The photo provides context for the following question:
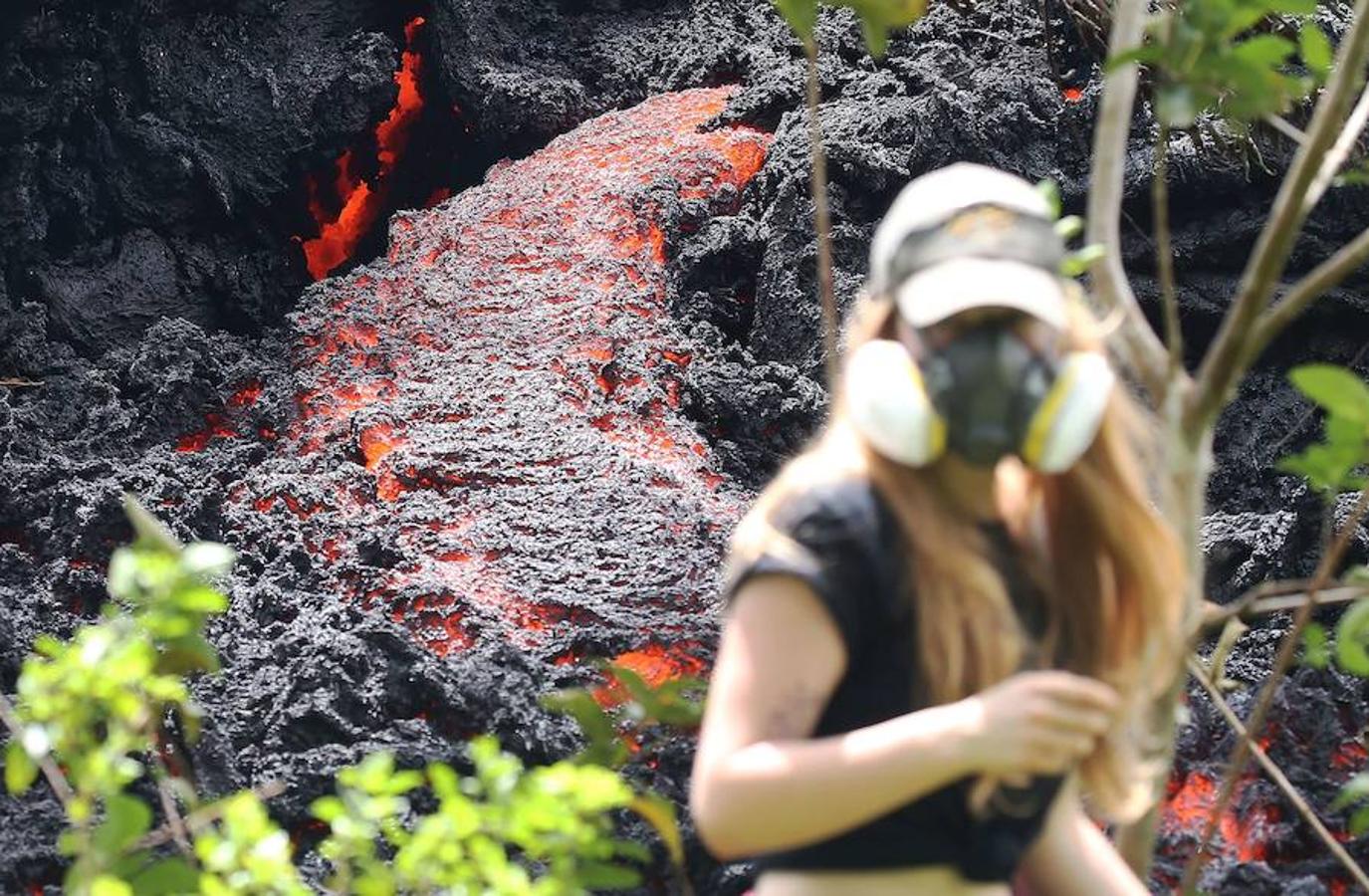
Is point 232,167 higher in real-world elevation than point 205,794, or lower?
higher

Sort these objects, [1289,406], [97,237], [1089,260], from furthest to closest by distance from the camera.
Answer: [97,237]
[1289,406]
[1089,260]

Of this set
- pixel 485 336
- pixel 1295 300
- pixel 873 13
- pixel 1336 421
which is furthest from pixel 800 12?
pixel 485 336

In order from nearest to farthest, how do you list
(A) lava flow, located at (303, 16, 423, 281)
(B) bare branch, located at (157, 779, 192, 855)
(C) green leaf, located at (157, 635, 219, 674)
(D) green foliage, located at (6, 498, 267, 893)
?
(D) green foliage, located at (6, 498, 267, 893) < (C) green leaf, located at (157, 635, 219, 674) < (B) bare branch, located at (157, 779, 192, 855) < (A) lava flow, located at (303, 16, 423, 281)

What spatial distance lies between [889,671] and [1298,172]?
2.33 ft

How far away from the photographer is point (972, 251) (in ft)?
4.39

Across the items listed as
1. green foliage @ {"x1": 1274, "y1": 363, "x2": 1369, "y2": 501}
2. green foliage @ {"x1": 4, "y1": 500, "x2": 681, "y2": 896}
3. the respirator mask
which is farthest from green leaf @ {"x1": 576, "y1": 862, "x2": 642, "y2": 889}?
green foliage @ {"x1": 1274, "y1": 363, "x2": 1369, "y2": 501}

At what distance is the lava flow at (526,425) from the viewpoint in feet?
8.14

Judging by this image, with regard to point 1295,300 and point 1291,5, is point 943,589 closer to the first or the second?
point 1295,300

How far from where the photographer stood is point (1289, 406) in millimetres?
3064

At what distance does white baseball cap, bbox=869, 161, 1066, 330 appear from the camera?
1315mm

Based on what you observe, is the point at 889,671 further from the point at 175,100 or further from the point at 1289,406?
the point at 175,100

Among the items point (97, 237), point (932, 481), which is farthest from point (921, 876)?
point (97, 237)

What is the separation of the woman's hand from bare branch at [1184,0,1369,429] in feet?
1.47

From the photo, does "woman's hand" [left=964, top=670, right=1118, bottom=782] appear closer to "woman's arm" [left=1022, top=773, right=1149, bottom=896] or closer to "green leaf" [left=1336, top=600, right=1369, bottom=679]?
"woman's arm" [left=1022, top=773, right=1149, bottom=896]
